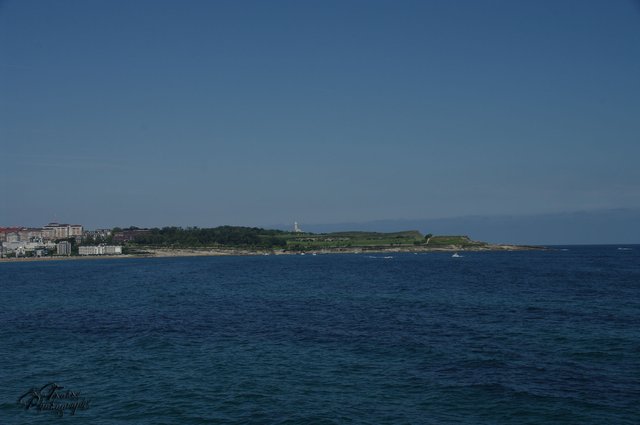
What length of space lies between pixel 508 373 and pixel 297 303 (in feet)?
88.0

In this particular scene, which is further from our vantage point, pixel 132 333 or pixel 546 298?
pixel 546 298

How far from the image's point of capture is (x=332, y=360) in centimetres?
2562

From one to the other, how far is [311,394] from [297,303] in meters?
27.3

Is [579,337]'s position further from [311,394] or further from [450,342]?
[311,394]

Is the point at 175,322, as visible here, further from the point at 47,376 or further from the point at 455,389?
the point at 455,389

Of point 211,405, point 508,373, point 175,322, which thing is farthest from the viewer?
point 175,322

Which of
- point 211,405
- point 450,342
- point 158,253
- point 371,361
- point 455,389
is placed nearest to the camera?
point 211,405

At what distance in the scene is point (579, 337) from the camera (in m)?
30.4

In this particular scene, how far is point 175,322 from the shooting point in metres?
37.5

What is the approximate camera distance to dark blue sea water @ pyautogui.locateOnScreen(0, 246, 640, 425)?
18.7 m

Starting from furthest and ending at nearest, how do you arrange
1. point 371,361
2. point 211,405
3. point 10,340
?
point 10,340, point 371,361, point 211,405

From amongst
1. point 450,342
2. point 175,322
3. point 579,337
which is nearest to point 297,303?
point 175,322

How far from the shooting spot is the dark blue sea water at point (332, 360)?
18.7 m

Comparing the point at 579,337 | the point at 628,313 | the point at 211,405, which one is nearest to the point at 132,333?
the point at 211,405
